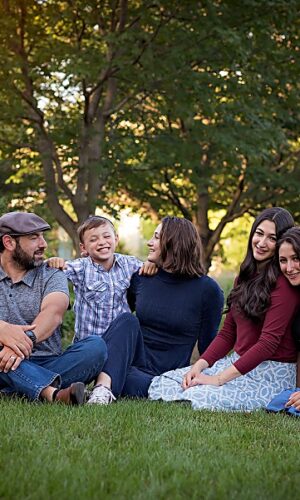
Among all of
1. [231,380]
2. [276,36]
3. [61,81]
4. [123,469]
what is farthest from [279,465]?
[276,36]

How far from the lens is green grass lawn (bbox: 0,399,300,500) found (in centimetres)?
366

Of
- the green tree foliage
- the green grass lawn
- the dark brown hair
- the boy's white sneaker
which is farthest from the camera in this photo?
the green tree foliage

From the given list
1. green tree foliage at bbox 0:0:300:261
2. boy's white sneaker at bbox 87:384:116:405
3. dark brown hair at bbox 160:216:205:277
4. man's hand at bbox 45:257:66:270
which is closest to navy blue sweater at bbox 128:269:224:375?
dark brown hair at bbox 160:216:205:277

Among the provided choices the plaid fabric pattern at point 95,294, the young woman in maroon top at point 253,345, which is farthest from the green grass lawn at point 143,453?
the plaid fabric pattern at point 95,294

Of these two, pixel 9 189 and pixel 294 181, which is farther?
pixel 294 181

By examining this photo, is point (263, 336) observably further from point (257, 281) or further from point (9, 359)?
point (9, 359)

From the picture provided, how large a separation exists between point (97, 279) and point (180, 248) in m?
0.71

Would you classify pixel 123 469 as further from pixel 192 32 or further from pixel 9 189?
pixel 9 189

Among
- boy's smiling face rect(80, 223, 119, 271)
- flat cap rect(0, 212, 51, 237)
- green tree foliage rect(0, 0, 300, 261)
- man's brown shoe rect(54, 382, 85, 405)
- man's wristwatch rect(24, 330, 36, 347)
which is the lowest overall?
man's brown shoe rect(54, 382, 85, 405)

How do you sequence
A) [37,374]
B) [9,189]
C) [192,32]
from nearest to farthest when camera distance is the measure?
1. [37,374]
2. [192,32]
3. [9,189]

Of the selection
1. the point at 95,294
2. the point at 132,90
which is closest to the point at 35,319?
the point at 95,294

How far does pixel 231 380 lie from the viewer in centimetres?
624

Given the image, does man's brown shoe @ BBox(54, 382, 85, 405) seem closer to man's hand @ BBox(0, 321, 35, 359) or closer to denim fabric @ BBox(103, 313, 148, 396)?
man's hand @ BBox(0, 321, 35, 359)

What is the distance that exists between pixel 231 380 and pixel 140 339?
2.53 ft
